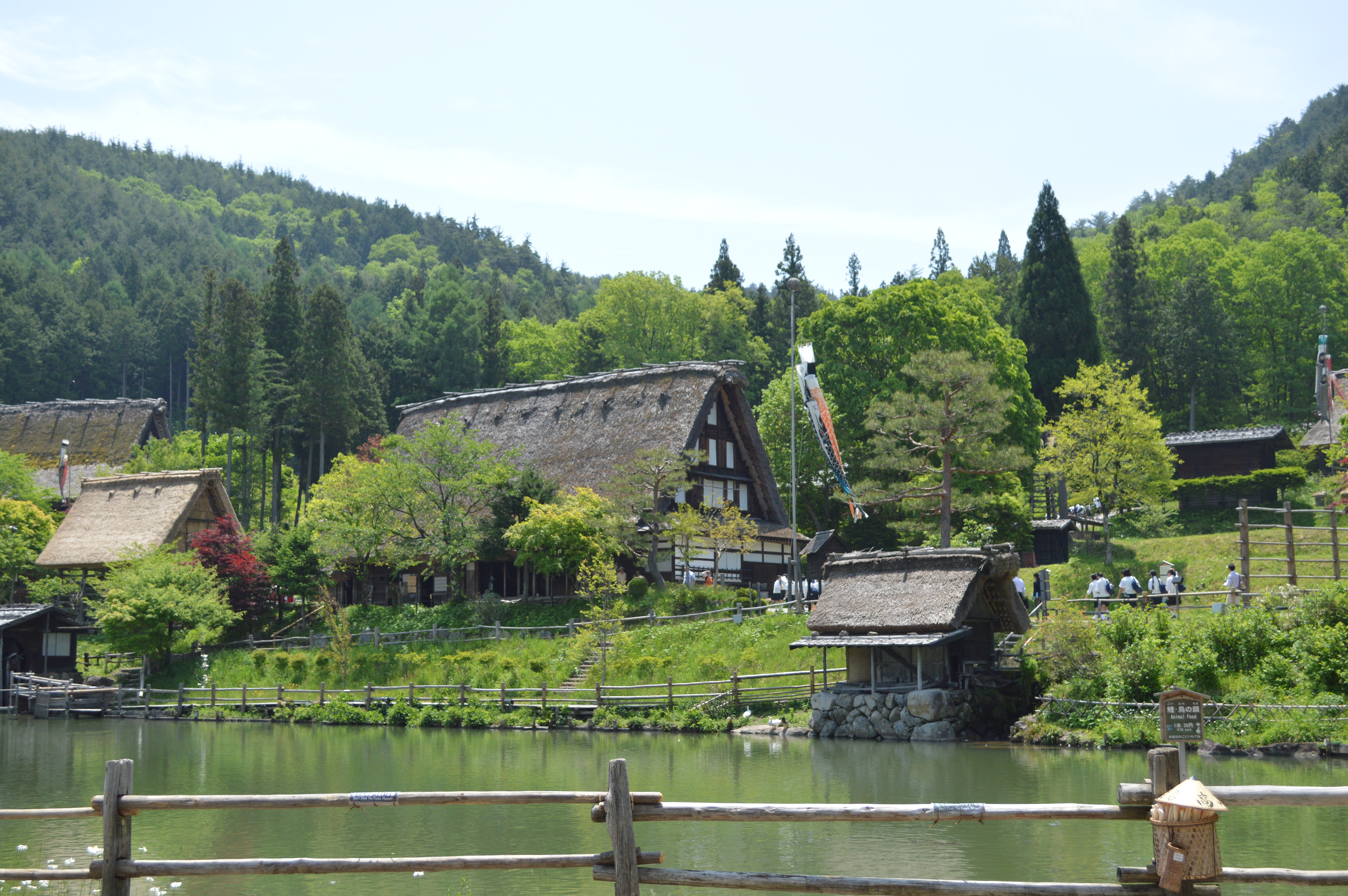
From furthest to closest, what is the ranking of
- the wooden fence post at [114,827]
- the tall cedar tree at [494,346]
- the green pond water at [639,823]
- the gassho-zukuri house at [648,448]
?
the tall cedar tree at [494,346], the gassho-zukuri house at [648,448], the green pond water at [639,823], the wooden fence post at [114,827]

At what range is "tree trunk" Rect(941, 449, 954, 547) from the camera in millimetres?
34938

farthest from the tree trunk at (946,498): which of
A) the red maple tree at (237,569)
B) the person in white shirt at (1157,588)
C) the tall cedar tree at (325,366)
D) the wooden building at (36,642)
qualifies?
the tall cedar tree at (325,366)

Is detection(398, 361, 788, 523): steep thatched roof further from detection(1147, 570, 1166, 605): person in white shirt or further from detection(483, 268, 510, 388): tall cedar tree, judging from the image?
detection(483, 268, 510, 388): tall cedar tree

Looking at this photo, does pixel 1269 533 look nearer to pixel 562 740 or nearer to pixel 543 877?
pixel 562 740

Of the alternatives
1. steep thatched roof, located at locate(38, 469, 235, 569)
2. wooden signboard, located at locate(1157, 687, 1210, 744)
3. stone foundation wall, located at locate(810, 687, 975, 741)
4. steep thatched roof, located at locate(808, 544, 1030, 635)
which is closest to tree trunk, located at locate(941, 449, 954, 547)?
steep thatched roof, located at locate(808, 544, 1030, 635)

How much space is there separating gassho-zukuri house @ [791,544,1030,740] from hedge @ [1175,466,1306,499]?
2122 cm

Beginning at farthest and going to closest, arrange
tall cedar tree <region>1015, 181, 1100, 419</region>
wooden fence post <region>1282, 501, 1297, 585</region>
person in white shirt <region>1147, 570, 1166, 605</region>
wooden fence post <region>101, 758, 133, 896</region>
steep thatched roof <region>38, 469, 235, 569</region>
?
tall cedar tree <region>1015, 181, 1100, 419</region>
steep thatched roof <region>38, 469, 235, 569</region>
person in white shirt <region>1147, 570, 1166, 605</region>
wooden fence post <region>1282, 501, 1297, 585</region>
wooden fence post <region>101, 758, 133, 896</region>

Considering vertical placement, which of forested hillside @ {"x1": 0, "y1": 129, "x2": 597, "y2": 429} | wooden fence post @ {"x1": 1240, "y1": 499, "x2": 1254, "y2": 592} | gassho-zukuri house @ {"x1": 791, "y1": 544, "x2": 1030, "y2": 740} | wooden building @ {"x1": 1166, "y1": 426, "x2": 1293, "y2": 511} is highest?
forested hillside @ {"x1": 0, "y1": 129, "x2": 597, "y2": 429}

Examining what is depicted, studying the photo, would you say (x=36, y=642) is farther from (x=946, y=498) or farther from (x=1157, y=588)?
(x=1157, y=588)

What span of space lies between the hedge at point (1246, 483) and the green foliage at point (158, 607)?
3670 cm

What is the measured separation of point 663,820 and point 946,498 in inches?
1120

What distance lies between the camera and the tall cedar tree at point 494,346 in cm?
7638

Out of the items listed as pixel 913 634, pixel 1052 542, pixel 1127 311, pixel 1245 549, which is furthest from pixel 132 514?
pixel 1127 311

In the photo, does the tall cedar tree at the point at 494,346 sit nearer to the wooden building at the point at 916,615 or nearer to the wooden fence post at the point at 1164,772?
the wooden building at the point at 916,615
